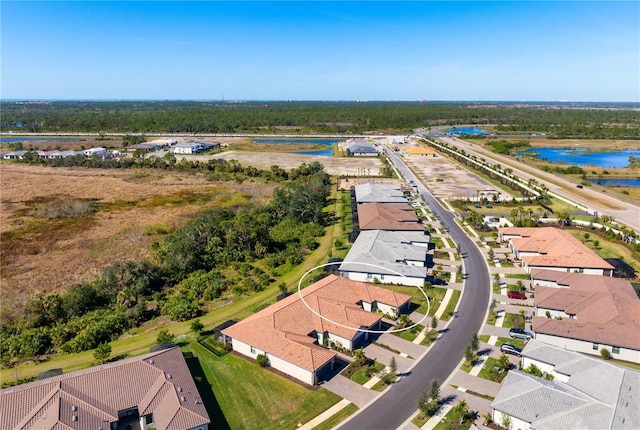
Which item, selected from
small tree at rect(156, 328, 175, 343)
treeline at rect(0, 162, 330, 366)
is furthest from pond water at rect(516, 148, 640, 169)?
small tree at rect(156, 328, 175, 343)

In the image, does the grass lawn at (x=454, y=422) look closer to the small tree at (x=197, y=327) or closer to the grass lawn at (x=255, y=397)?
the grass lawn at (x=255, y=397)

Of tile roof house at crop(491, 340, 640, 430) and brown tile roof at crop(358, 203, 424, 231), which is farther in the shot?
brown tile roof at crop(358, 203, 424, 231)

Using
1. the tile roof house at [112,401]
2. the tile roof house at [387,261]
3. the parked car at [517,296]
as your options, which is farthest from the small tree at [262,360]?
the parked car at [517,296]

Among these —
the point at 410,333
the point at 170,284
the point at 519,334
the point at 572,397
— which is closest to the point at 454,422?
the point at 572,397

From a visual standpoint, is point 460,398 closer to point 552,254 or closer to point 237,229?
point 552,254

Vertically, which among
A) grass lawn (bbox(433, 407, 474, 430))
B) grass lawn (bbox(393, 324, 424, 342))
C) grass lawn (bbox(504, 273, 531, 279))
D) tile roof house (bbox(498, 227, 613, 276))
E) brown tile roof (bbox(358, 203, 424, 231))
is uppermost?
brown tile roof (bbox(358, 203, 424, 231))

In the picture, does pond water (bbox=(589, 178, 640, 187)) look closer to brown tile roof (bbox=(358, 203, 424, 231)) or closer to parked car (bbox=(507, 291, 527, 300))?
brown tile roof (bbox=(358, 203, 424, 231))
